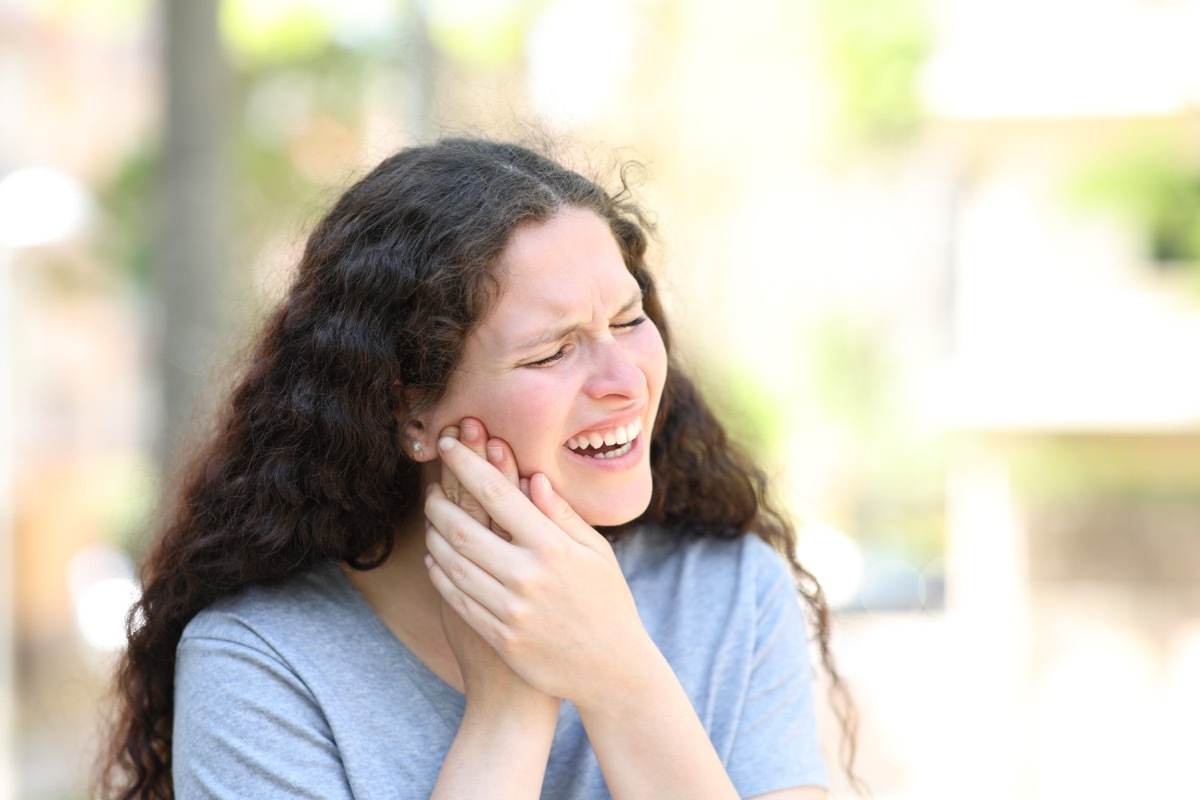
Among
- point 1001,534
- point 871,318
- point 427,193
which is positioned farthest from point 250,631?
point 871,318

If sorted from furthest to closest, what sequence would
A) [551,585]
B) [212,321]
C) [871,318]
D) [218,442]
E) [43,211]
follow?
[871,318] → [43,211] → [212,321] → [218,442] → [551,585]

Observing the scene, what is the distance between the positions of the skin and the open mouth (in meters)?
0.01

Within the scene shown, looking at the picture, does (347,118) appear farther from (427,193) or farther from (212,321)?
(427,193)

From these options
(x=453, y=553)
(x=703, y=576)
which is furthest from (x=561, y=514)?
(x=703, y=576)

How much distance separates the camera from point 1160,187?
8984mm

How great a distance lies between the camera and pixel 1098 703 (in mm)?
9383

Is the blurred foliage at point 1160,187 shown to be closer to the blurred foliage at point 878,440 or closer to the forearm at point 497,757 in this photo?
the forearm at point 497,757

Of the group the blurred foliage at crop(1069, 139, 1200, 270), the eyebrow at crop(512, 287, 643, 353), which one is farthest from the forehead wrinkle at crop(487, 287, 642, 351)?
the blurred foliage at crop(1069, 139, 1200, 270)

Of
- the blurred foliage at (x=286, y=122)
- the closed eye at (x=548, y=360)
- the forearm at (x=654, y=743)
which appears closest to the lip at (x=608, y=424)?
the closed eye at (x=548, y=360)

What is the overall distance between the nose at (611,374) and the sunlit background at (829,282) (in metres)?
0.43

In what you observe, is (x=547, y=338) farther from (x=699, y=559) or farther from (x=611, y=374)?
(x=699, y=559)

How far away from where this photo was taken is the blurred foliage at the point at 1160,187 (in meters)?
8.95

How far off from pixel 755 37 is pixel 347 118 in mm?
9020

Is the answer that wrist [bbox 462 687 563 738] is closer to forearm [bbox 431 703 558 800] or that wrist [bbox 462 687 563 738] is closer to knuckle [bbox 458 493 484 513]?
forearm [bbox 431 703 558 800]
